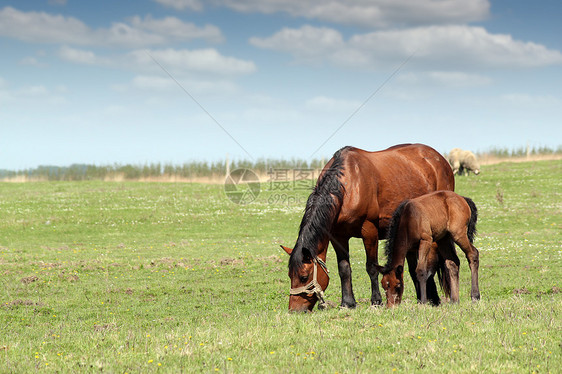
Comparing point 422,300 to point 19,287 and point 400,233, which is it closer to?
point 400,233

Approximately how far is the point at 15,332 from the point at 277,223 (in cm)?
1958

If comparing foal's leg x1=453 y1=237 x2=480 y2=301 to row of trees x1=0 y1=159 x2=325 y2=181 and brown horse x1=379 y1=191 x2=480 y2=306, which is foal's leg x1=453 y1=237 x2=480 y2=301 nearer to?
brown horse x1=379 y1=191 x2=480 y2=306

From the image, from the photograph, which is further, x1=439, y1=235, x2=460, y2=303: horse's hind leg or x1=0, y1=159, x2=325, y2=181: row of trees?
x1=0, y1=159, x2=325, y2=181: row of trees

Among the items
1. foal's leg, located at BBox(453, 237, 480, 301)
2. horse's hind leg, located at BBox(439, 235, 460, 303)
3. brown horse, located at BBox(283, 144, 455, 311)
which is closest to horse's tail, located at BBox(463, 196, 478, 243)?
foal's leg, located at BBox(453, 237, 480, 301)

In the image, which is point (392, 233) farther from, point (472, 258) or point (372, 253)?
point (472, 258)

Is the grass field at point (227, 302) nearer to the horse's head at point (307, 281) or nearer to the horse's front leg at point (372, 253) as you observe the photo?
the horse's head at point (307, 281)

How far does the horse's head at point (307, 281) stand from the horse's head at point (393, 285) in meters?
1.12

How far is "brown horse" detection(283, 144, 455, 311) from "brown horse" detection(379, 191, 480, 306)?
426 millimetres

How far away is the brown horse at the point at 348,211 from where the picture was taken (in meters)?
8.48

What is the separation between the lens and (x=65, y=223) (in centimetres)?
2712

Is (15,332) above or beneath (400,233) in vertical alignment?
beneath

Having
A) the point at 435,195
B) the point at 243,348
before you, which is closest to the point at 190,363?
the point at 243,348

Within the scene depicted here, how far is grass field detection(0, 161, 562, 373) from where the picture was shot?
5.87 meters

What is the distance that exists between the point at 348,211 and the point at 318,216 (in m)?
0.75
